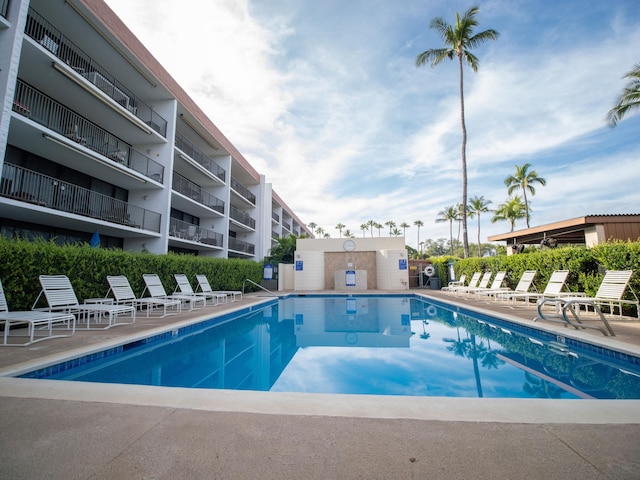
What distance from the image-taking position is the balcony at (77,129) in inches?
374

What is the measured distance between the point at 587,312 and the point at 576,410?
7702 millimetres

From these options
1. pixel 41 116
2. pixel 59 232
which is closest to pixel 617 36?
pixel 41 116

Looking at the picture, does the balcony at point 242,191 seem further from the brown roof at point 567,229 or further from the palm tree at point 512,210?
the palm tree at point 512,210

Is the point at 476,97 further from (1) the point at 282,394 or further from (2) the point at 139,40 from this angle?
(1) the point at 282,394

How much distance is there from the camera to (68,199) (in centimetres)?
1027

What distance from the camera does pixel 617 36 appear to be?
902 cm

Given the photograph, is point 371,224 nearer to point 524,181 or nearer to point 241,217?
point 524,181

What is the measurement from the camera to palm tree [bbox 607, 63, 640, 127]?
48.9ft

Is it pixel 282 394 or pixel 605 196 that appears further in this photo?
pixel 605 196

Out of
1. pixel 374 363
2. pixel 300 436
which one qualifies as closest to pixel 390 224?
pixel 374 363

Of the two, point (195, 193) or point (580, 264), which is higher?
point (195, 193)

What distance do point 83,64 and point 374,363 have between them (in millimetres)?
14359

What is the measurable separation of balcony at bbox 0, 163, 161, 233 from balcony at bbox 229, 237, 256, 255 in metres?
7.94

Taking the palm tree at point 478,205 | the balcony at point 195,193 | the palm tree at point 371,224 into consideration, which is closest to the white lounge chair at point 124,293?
the balcony at point 195,193
